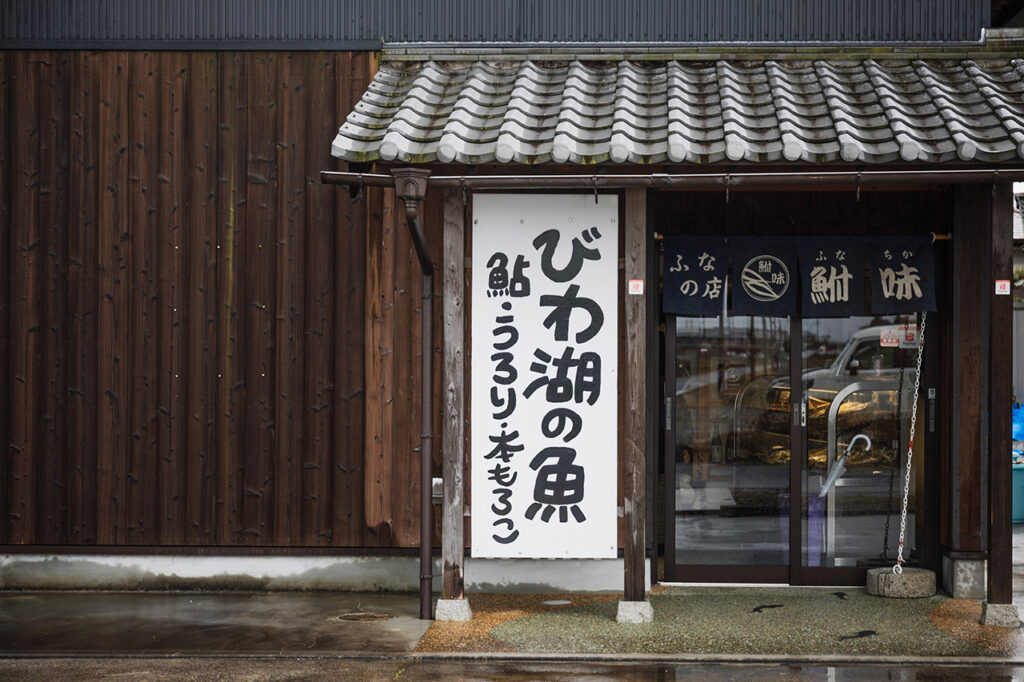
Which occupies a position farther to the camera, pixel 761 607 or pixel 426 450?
pixel 761 607

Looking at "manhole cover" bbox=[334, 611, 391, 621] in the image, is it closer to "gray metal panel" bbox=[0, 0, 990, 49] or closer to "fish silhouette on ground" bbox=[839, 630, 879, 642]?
"fish silhouette on ground" bbox=[839, 630, 879, 642]

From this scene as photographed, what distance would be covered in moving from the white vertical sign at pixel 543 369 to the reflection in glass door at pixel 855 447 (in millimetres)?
2444

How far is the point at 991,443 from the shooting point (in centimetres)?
858

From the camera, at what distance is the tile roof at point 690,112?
26.9ft

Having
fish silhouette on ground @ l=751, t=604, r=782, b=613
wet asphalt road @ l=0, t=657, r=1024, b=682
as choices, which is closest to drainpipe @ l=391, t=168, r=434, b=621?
wet asphalt road @ l=0, t=657, r=1024, b=682

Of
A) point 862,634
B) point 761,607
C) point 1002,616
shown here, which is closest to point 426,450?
point 761,607

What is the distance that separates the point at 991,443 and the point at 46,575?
8.49m

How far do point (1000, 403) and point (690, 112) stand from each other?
3.41 meters

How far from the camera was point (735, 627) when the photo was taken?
8602 mm

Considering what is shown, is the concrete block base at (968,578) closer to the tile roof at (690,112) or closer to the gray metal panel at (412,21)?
the tile roof at (690,112)

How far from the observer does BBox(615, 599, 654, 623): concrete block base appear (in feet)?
28.6

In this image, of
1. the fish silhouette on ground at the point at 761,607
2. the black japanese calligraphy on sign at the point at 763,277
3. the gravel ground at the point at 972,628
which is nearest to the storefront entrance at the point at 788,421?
the black japanese calligraphy on sign at the point at 763,277

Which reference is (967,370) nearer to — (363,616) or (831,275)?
(831,275)

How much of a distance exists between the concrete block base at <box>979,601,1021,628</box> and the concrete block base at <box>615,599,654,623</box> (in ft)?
8.77
